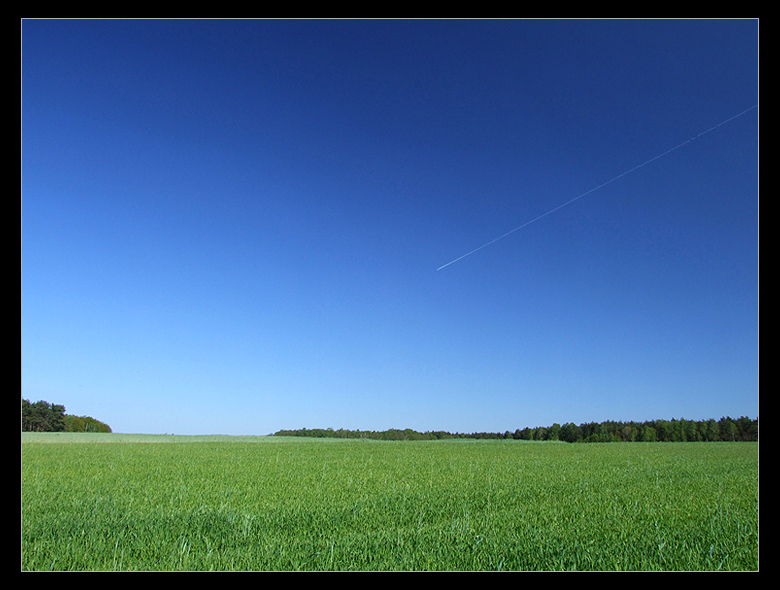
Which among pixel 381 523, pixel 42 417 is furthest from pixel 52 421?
pixel 381 523

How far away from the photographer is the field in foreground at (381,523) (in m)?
6.37

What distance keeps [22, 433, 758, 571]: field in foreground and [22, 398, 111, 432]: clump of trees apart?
51.6 meters

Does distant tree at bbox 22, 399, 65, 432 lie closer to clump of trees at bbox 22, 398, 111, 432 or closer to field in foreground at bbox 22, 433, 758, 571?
clump of trees at bbox 22, 398, 111, 432

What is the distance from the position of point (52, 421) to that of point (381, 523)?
6690cm

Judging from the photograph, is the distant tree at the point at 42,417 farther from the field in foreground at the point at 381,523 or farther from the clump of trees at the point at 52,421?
the field in foreground at the point at 381,523

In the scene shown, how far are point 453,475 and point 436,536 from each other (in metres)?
9.86

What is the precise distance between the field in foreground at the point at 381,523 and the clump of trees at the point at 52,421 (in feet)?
169

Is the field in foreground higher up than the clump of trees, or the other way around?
the field in foreground

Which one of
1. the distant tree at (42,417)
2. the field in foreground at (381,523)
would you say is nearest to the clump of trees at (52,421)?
the distant tree at (42,417)

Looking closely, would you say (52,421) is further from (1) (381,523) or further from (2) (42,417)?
(1) (381,523)

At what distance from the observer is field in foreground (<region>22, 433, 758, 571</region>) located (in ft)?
20.9

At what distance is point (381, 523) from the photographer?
28.8 ft

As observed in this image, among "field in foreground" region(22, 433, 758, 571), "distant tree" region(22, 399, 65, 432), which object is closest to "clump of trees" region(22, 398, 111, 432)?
"distant tree" region(22, 399, 65, 432)
